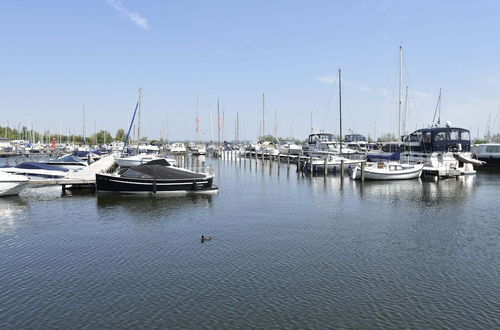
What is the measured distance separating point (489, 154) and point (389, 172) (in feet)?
98.2

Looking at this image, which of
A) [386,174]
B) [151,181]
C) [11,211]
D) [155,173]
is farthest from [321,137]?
[11,211]

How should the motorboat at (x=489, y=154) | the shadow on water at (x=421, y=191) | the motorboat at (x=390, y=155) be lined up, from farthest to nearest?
the motorboat at (x=489, y=154), the motorboat at (x=390, y=155), the shadow on water at (x=421, y=191)

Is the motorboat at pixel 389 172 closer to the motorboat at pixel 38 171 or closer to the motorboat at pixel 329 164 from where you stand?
the motorboat at pixel 329 164

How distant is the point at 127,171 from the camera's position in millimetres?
38781

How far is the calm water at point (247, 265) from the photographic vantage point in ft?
44.3

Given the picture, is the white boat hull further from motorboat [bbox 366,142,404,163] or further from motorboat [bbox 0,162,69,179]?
motorboat [bbox 0,162,69,179]

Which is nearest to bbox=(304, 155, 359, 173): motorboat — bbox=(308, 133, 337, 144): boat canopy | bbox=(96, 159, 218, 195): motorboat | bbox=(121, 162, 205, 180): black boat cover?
bbox=(308, 133, 337, 144): boat canopy

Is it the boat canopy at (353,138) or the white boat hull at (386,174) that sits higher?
the boat canopy at (353,138)

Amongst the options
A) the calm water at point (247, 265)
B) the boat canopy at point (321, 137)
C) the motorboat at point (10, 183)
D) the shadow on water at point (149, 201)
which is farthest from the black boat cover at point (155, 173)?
the boat canopy at point (321, 137)

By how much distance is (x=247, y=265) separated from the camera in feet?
60.3

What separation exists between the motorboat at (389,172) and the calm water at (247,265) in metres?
16.0

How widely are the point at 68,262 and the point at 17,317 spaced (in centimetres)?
539

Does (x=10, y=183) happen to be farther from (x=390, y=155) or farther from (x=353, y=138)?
(x=353, y=138)

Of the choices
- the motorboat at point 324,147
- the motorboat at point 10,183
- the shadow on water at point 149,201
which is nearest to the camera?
the shadow on water at point 149,201
